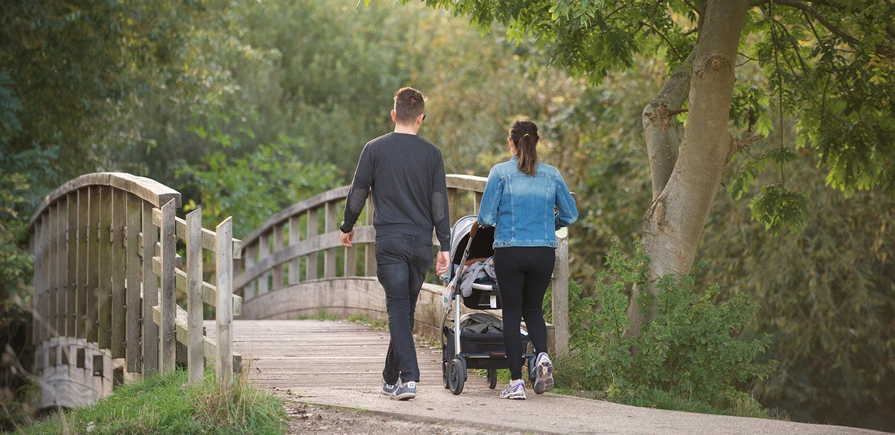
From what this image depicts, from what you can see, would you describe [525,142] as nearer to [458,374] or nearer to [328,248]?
Result: [458,374]

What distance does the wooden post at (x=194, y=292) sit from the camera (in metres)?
7.43

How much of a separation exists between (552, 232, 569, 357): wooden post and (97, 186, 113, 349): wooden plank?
4.10 metres

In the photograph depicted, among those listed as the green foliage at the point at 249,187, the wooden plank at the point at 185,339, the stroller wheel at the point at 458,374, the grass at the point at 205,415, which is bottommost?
the grass at the point at 205,415

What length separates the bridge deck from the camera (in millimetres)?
6387

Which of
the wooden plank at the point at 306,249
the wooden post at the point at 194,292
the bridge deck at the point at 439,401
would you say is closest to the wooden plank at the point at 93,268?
the bridge deck at the point at 439,401

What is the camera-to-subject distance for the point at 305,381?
818 cm

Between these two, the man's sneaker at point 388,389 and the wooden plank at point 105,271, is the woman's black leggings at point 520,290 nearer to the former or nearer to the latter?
the man's sneaker at point 388,389

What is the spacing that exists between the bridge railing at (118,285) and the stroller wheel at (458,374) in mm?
1325

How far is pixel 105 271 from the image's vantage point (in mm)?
10633

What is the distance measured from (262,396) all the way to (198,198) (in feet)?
61.1

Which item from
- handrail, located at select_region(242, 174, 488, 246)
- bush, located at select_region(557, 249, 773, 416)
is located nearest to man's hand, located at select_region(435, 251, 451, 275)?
bush, located at select_region(557, 249, 773, 416)

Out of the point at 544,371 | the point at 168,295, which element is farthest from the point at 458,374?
the point at 168,295

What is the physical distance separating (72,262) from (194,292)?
17.0 feet

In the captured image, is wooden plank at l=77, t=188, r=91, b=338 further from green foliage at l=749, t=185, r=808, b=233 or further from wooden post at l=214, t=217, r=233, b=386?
green foliage at l=749, t=185, r=808, b=233
